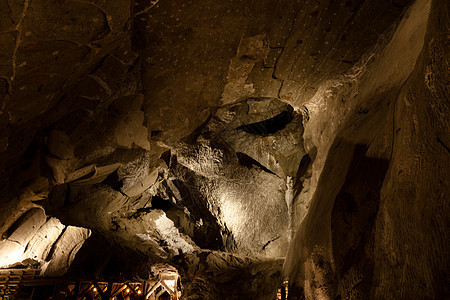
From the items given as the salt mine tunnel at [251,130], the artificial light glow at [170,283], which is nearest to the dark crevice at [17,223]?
the salt mine tunnel at [251,130]

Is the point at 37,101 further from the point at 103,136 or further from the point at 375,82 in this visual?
the point at 375,82

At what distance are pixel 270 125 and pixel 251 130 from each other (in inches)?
22.3

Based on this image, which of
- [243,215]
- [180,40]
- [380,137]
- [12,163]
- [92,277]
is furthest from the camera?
[92,277]

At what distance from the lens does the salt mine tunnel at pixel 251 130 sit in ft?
5.68

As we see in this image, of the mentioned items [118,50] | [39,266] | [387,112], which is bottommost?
[39,266]

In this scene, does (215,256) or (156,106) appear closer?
(156,106)

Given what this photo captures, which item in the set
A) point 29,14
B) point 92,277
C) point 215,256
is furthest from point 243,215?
point 92,277

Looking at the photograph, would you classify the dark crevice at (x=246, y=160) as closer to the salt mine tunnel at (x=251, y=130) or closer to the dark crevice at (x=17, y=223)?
the salt mine tunnel at (x=251, y=130)

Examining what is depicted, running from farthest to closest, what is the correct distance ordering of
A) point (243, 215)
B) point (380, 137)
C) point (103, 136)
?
point (243, 215)
point (103, 136)
point (380, 137)

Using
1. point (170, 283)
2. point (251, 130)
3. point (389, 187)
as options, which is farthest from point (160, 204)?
point (389, 187)

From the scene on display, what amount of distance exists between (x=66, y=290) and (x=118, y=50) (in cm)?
1012

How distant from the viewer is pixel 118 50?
2.71 m

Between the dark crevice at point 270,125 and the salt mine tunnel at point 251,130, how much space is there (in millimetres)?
42

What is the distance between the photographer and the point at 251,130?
5.32 metres
